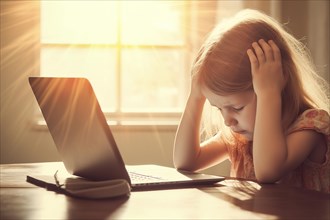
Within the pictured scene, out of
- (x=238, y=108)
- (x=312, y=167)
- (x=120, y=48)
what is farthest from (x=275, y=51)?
(x=120, y=48)

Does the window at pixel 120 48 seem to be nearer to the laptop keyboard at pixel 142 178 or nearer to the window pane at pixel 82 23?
the window pane at pixel 82 23

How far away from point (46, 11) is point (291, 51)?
55.2 inches

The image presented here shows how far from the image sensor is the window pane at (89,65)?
2.51 meters

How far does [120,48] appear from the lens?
2.53 meters

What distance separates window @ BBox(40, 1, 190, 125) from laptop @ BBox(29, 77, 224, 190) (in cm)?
136

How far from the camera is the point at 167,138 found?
244cm

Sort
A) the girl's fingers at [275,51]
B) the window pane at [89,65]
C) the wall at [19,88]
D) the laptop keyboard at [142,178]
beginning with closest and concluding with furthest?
the laptop keyboard at [142,178] → the girl's fingers at [275,51] → the wall at [19,88] → the window pane at [89,65]

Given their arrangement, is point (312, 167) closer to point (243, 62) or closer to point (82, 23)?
point (243, 62)

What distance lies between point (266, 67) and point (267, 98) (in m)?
0.07

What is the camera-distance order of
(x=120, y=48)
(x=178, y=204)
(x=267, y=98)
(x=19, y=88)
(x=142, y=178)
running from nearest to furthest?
(x=178, y=204) → (x=142, y=178) → (x=267, y=98) → (x=19, y=88) → (x=120, y=48)

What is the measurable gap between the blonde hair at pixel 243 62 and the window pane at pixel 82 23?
1136mm

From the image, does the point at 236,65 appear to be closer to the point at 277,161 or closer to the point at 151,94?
the point at 277,161

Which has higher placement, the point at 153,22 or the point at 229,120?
the point at 153,22

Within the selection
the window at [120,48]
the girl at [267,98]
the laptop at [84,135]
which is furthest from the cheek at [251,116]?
the window at [120,48]
